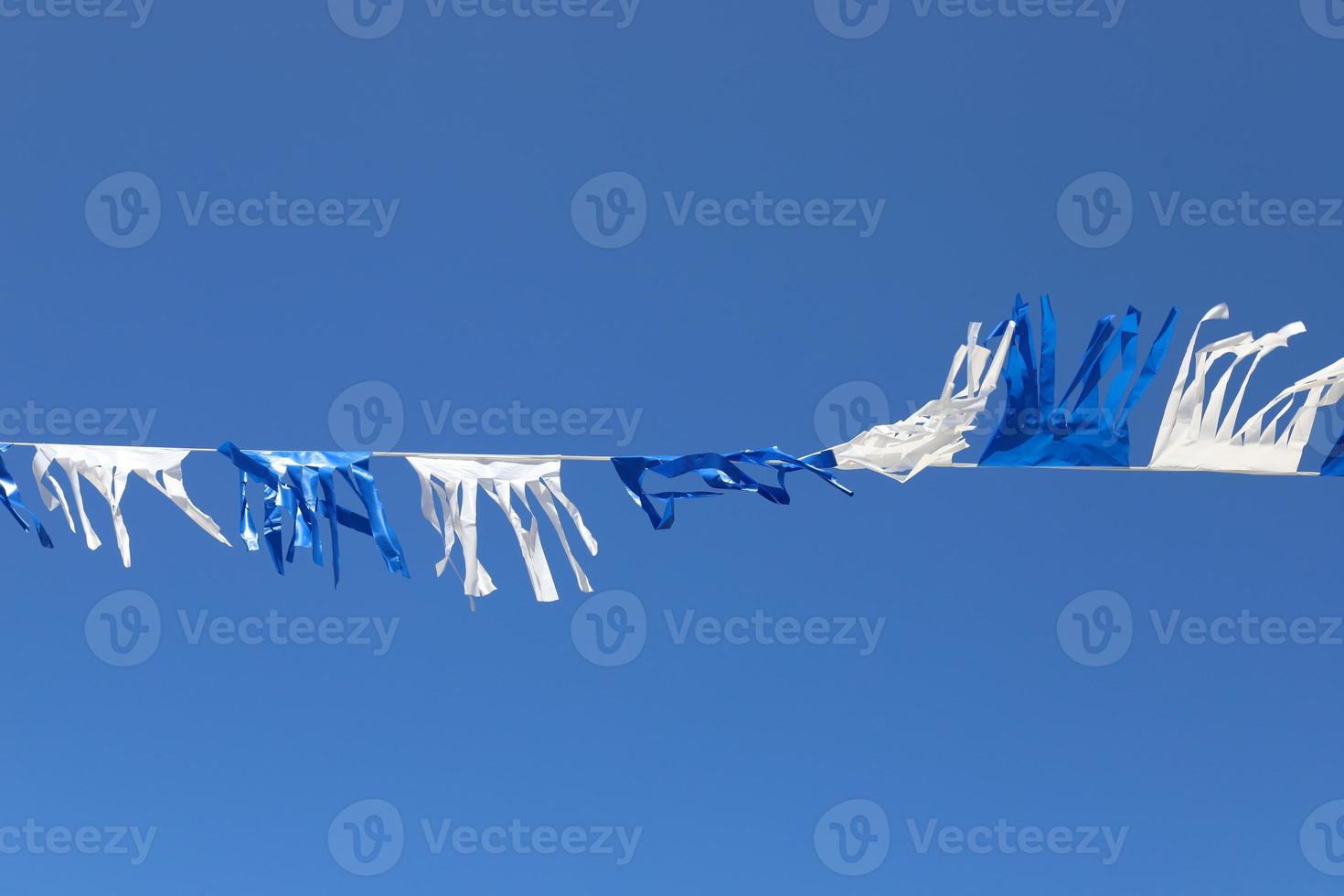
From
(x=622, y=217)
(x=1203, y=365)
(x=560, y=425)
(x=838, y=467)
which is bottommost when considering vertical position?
(x=838, y=467)

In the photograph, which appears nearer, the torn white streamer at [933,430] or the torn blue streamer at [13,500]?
the torn white streamer at [933,430]

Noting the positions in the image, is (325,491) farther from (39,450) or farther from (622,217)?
(622,217)

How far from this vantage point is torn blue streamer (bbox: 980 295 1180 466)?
1.61 meters

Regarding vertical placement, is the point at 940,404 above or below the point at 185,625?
below

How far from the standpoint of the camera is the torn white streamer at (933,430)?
1.58 metres

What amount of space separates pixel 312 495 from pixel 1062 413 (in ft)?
3.00

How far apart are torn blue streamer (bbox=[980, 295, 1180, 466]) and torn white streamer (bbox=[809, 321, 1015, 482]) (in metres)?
0.04

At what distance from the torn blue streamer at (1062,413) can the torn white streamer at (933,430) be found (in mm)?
39

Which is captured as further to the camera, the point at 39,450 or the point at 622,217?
the point at 622,217

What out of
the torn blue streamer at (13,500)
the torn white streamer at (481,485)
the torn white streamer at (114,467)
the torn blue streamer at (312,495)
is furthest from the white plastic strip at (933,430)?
the torn blue streamer at (13,500)

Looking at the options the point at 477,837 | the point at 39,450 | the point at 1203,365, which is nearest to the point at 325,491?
the point at 39,450

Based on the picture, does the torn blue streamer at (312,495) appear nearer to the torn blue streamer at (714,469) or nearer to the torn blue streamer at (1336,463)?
the torn blue streamer at (714,469)

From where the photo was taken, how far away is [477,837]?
268 centimetres

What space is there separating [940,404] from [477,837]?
1538 millimetres
